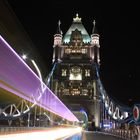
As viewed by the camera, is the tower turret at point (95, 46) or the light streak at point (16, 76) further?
the tower turret at point (95, 46)

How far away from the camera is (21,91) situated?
1894 centimetres

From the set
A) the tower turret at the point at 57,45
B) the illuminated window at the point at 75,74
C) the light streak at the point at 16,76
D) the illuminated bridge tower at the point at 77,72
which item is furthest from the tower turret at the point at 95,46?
the light streak at the point at 16,76

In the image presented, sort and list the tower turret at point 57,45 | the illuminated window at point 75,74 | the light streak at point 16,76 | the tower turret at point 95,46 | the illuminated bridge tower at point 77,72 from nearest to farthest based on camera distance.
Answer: the light streak at point 16,76
the illuminated bridge tower at point 77,72
the illuminated window at point 75,74
the tower turret at point 95,46
the tower turret at point 57,45

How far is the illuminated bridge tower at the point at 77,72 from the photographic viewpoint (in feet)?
358

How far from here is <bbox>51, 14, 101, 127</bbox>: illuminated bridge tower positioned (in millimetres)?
109256

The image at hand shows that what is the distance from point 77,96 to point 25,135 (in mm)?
98677

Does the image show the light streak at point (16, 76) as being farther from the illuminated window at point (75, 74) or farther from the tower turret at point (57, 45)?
the tower turret at point (57, 45)

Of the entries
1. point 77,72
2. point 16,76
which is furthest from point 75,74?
point 16,76

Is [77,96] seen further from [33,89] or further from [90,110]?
[33,89]

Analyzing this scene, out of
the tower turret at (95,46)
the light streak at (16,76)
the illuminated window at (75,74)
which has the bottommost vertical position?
the light streak at (16,76)

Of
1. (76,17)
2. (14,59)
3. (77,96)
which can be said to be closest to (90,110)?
(77,96)

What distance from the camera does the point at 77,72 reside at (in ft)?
394

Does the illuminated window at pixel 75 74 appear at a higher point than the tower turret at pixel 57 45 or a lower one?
lower

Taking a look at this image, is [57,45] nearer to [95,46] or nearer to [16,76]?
[95,46]
